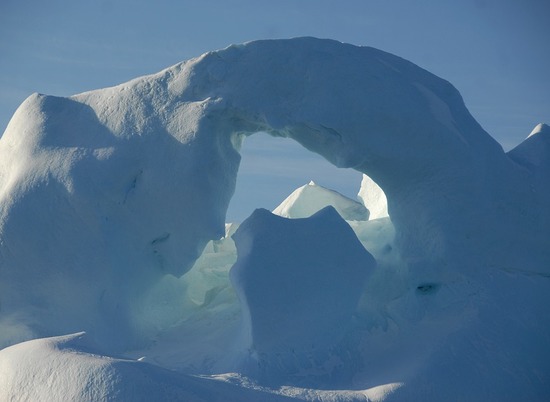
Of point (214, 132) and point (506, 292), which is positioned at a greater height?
point (214, 132)

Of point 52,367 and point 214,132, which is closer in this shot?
point 52,367

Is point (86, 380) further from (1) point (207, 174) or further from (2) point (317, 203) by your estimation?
(2) point (317, 203)

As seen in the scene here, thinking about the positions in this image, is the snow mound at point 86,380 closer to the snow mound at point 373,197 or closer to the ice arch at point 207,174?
the ice arch at point 207,174

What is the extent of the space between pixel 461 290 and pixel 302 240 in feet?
5.55

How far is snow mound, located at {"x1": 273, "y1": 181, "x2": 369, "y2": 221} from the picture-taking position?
10.9 m

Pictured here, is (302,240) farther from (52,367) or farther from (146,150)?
(52,367)

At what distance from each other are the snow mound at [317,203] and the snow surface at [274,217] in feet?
7.39

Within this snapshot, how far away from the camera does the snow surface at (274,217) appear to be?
303 inches

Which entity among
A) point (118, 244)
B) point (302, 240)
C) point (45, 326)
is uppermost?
point (302, 240)

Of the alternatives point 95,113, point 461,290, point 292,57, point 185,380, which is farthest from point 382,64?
point 185,380

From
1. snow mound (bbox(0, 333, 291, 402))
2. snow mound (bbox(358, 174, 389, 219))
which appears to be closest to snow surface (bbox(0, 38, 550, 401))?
snow mound (bbox(0, 333, 291, 402))

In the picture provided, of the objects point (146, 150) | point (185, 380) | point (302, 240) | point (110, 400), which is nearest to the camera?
point (110, 400)

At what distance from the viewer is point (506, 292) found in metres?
8.08

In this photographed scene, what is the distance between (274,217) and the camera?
7871mm
